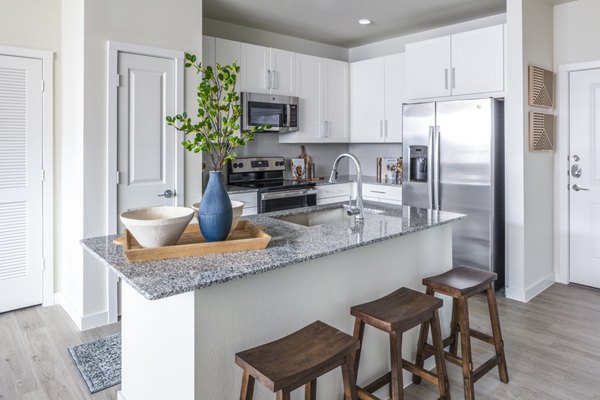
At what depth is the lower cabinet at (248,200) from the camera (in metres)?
3.97

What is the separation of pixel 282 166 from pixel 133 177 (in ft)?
6.60

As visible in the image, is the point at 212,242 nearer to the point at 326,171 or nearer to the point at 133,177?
the point at 133,177

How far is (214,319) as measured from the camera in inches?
61.2

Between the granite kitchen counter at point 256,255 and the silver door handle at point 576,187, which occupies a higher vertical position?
the silver door handle at point 576,187

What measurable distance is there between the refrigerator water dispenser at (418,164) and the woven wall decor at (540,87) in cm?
99

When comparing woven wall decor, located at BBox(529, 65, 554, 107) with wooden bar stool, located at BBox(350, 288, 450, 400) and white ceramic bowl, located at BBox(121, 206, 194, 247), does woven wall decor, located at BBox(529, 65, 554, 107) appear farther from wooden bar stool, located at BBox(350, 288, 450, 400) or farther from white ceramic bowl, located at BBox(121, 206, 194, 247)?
white ceramic bowl, located at BBox(121, 206, 194, 247)

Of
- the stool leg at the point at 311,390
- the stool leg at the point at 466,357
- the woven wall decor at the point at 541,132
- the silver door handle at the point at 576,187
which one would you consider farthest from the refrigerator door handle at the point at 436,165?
the stool leg at the point at 311,390

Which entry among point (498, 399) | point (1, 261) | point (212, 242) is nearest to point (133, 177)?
point (1, 261)

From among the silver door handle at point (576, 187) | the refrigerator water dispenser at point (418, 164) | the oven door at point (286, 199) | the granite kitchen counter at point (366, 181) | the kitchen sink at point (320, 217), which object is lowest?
the kitchen sink at point (320, 217)

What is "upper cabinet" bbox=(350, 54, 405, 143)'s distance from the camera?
15.7 feet

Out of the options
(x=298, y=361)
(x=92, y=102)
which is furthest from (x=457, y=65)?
(x=298, y=361)

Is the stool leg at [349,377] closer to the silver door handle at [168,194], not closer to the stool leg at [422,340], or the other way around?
the stool leg at [422,340]

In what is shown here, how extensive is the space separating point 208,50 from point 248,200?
1417 millimetres

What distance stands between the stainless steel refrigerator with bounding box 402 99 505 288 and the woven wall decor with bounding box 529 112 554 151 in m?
0.24
